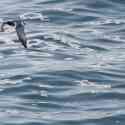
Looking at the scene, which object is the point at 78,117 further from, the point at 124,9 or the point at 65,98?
the point at 124,9

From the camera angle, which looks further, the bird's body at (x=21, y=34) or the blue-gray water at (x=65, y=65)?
the bird's body at (x=21, y=34)

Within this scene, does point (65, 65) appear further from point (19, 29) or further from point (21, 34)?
point (19, 29)

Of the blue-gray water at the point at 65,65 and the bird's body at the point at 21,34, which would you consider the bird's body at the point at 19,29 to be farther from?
the blue-gray water at the point at 65,65

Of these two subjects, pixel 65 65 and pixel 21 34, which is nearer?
pixel 65 65

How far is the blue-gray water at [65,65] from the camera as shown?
33.0 feet

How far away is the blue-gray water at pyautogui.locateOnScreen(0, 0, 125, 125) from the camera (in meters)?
10.1

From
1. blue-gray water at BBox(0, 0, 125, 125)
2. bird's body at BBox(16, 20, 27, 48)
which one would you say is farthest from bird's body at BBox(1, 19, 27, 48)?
blue-gray water at BBox(0, 0, 125, 125)

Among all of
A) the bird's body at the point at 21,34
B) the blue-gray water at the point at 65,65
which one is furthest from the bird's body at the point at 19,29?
the blue-gray water at the point at 65,65

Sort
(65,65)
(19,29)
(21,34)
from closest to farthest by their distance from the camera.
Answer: (65,65) < (21,34) < (19,29)

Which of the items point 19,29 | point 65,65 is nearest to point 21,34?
point 19,29

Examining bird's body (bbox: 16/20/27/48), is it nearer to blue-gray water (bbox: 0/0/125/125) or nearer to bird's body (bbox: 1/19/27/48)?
bird's body (bbox: 1/19/27/48)

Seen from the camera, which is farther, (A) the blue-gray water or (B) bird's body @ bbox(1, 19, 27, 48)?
(B) bird's body @ bbox(1, 19, 27, 48)

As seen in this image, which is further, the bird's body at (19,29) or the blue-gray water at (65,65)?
the bird's body at (19,29)

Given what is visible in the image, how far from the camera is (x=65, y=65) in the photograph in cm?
1303
